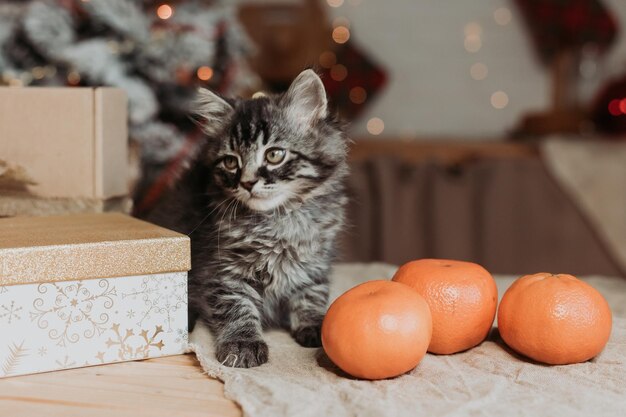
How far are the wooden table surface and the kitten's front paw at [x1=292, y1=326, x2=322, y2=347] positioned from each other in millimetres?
192

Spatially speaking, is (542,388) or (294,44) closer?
(542,388)

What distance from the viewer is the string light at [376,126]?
296 cm

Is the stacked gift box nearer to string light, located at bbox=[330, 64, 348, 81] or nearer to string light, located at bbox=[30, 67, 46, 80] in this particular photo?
string light, located at bbox=[30, 67, 46, 80]

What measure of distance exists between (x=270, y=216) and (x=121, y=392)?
1.28 ft

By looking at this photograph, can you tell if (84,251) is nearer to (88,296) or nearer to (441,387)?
(88,296)

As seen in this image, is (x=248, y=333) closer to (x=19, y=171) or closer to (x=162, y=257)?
(x=162, y=257)

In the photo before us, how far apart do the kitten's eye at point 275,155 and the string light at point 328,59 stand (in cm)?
171

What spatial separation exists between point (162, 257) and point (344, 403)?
365mm

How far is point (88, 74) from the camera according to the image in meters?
1.97

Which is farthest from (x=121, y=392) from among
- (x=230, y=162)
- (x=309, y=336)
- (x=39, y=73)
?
(x=39, y=73)

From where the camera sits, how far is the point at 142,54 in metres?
2.06

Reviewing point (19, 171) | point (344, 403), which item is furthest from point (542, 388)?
point (19, 171)

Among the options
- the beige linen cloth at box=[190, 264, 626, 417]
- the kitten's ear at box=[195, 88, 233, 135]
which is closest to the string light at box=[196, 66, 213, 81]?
the kitten's ear at box=[195, 88, 233, 135]

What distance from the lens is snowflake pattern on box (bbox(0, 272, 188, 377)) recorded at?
93 cm
